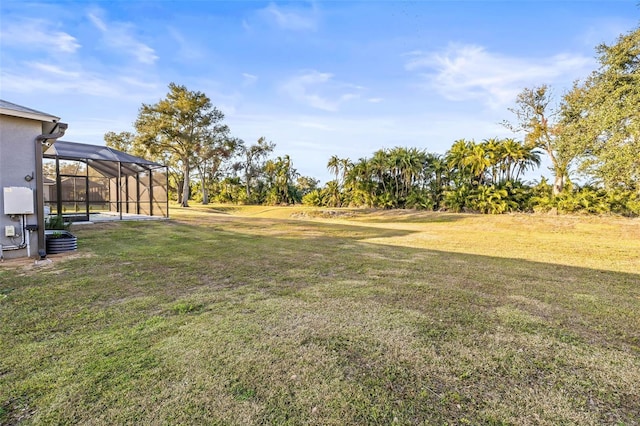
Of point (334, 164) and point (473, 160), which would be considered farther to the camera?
point (334, 164)

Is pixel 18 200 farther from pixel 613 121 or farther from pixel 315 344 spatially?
pixel 613 121

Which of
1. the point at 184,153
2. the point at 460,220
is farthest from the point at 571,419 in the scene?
the point at 184,153

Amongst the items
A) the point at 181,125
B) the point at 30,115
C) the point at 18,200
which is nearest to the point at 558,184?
the point at 30,115

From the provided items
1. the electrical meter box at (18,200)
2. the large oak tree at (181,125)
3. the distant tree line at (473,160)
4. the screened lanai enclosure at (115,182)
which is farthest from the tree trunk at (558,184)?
the large oak tree at (181,125)

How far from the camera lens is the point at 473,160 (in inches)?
705

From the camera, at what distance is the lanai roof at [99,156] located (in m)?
10.3

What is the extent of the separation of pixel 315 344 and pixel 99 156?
41.8 feet

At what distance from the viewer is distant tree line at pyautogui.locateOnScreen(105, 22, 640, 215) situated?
941cm

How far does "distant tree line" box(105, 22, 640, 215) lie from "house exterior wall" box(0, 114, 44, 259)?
46.1 feet

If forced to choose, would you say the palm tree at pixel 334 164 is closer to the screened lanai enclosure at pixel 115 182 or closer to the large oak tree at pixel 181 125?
the large oak tree at pixel 181 125

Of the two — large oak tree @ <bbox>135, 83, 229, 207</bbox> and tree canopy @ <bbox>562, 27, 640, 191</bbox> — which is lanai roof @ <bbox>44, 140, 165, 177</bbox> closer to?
large oak tree @ <bbox>135, 83, 229, 207</bbox>

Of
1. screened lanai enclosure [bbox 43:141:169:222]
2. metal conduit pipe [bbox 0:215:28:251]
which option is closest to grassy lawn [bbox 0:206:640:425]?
metal conduit pipe [bbox 0:215:28:251]

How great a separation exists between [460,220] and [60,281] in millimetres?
14822

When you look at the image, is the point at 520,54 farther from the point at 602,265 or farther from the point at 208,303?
the point at 208,303
